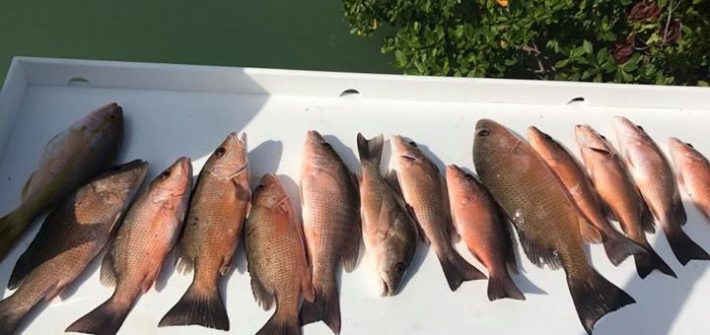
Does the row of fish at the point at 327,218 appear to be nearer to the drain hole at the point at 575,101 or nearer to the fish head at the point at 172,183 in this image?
the fish head at the point at 172,183

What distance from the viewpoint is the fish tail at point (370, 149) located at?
183 centimetres

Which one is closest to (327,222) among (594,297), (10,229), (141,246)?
(141,246)

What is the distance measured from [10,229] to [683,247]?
1878mm

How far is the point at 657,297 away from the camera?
1646 mm

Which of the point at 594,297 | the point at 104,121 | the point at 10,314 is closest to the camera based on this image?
the point at 10,314

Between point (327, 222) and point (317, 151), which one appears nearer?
point (327, 222)

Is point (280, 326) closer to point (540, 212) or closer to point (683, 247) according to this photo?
point (540, 212)

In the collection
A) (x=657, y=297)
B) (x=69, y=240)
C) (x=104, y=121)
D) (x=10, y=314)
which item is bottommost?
(x=657, y=297)

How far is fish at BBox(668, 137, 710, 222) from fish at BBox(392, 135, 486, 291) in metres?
0.78

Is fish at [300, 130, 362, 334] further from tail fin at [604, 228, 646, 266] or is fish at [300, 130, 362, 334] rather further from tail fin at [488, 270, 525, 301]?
tail fin at [604, 228, 646, 266]

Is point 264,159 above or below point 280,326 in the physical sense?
above

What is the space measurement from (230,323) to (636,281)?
1120mm

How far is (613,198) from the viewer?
1.82 m

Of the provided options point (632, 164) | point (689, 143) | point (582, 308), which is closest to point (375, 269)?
point (582, 308)
